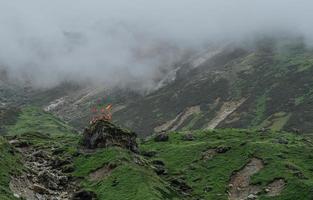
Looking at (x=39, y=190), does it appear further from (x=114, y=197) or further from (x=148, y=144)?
(x=148, y=144)

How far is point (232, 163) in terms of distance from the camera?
13288cm

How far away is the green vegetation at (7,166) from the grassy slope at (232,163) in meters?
37.4

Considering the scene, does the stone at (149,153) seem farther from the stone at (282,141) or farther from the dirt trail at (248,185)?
the stone at (282,141)

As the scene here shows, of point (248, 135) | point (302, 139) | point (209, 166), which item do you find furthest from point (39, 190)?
point (302, 139)

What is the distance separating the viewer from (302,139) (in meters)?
172

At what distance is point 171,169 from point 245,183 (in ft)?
70.2

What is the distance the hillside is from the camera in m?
103

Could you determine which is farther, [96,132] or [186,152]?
[186,152]

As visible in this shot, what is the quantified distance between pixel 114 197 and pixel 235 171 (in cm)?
4093

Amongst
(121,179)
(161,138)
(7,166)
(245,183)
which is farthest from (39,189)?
(161,138)

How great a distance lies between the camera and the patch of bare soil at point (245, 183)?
380ft

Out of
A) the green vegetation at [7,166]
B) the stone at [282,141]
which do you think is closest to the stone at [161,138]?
the stone at [282,141]

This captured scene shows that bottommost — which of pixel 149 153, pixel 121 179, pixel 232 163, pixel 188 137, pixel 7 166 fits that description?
pixel 121 179

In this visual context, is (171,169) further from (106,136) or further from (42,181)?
(42,181)
